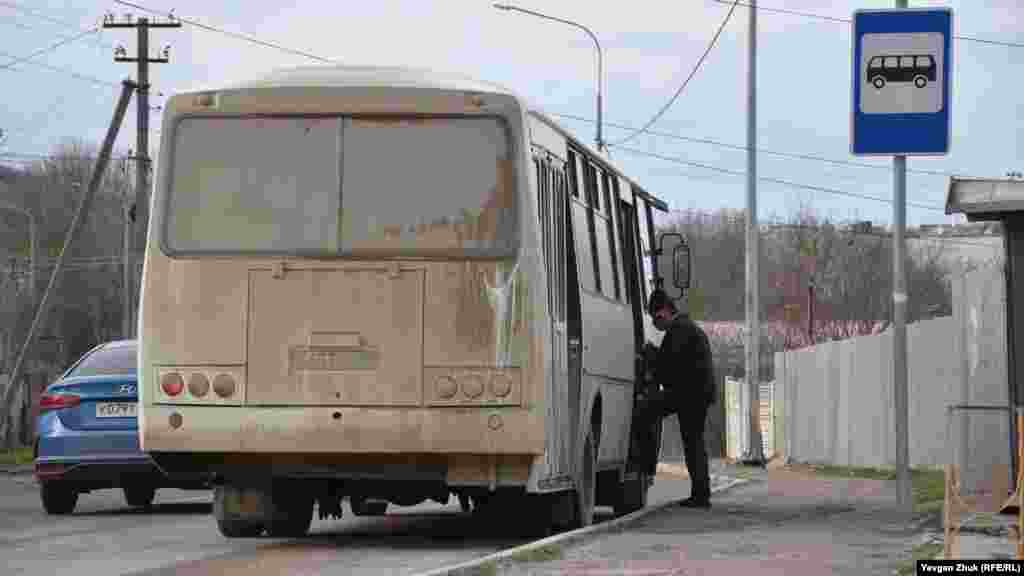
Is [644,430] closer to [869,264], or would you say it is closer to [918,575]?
[918,575]

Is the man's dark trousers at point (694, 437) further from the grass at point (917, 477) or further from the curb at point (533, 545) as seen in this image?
the grass at point (917, 477)

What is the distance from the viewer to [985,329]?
1877cm

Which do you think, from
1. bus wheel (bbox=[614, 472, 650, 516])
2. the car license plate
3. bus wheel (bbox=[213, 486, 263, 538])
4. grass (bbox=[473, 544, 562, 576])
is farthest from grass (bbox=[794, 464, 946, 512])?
the car license plate

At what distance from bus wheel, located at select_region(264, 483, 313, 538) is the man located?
3.92m

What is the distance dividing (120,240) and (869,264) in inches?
1335

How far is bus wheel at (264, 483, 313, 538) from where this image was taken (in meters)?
15.0

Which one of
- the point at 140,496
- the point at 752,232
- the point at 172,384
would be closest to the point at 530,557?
the point at 172,384

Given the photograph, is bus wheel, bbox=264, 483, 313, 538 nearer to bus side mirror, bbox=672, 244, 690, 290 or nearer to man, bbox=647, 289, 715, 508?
man, bbox=647, 289, 715, 508

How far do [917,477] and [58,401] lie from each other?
10.7 meters

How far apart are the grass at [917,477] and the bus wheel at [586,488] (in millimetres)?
2845

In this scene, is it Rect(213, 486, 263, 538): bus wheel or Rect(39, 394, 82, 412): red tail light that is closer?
Rect(213, 486, 263, 538): bus wheel

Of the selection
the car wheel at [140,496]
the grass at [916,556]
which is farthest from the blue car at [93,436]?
the grass at [916,556]

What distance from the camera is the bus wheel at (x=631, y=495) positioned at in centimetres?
1958

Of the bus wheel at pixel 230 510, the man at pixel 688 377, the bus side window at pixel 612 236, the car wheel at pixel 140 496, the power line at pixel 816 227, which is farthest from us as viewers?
the power line at pixel 816 227
